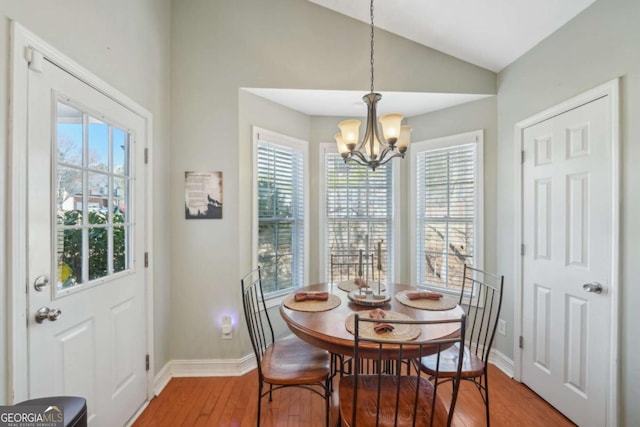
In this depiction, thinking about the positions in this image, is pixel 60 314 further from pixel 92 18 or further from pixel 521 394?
pixel 521 394

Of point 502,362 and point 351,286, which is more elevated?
point 351,286

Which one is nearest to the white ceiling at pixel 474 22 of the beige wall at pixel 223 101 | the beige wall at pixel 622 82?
the beige wall at pixel 622 82

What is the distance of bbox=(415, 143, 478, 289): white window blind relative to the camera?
281 cm

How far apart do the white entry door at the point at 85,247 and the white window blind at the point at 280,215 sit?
1.00 metres

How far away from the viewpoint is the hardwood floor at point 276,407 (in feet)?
6.12

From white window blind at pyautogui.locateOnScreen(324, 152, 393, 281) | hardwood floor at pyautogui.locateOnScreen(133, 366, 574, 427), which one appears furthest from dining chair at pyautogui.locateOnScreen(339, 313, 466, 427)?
white window blind at pyautogui.locateOnScreen(324, 152, 393, 281)

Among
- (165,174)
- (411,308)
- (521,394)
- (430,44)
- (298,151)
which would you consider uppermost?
(430,44)

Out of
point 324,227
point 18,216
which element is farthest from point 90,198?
point 324,227

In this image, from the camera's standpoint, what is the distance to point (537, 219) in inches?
86.4

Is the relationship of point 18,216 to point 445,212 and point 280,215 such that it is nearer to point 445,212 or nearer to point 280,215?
point 280,215

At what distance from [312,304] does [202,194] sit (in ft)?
4.38

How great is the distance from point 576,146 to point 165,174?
9.97 ft

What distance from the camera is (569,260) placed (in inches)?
76.2

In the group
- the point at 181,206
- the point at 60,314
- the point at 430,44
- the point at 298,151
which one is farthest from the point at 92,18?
the point at 430,44
